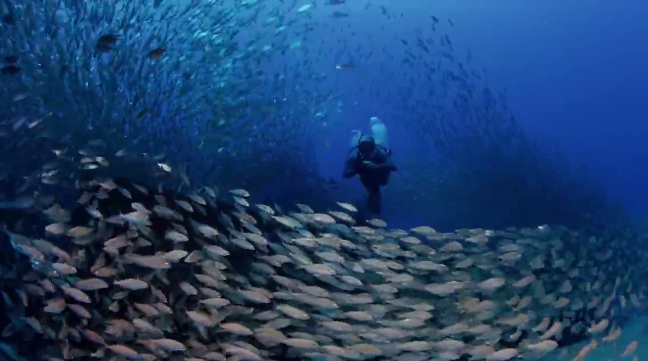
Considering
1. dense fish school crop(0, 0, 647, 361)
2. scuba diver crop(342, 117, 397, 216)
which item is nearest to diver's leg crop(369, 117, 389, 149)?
scuba diver crop(342, 117, 397, 216)

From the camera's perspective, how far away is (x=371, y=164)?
8.68 metres

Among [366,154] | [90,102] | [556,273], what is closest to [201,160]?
[90,102]

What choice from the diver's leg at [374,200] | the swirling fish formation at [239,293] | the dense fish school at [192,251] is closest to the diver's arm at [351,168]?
the diver's leg at [374,200]

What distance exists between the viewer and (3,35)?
7.10 metres

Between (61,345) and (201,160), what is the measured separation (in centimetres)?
555

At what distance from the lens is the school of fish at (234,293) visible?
17.1 feet

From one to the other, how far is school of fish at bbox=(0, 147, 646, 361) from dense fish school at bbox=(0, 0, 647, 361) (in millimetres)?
24

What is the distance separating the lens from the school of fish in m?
5.21

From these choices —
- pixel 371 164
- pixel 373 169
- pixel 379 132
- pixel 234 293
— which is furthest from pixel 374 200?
pixel 234 293

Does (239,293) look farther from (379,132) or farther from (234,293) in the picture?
(379,132)

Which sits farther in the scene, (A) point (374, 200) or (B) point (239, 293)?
(A) point (374, 200)

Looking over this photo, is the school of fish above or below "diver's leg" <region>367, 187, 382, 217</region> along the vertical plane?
below

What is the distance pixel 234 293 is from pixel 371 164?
12.0 ft

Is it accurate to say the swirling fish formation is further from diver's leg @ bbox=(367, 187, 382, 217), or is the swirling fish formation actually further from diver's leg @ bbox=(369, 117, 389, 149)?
diver's leg @ bbox=(369, 117, 389, 149)
